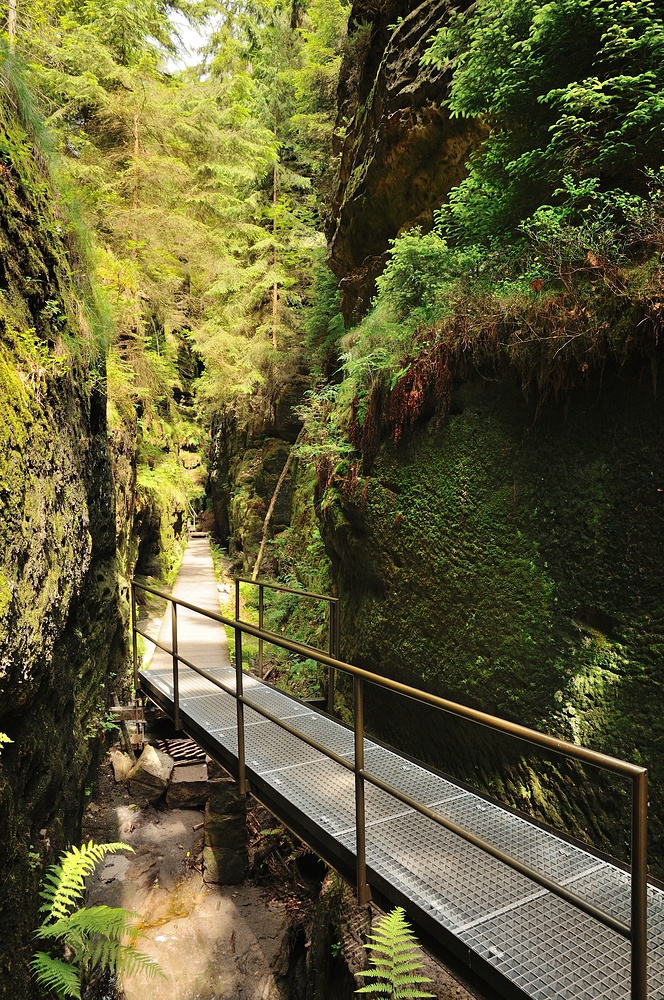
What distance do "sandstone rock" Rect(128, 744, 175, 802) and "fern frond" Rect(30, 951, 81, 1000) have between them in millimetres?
4442

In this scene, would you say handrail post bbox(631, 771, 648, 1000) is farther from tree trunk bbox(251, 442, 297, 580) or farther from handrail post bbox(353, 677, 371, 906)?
tree trunk bbox(251, 442, 297, 580)

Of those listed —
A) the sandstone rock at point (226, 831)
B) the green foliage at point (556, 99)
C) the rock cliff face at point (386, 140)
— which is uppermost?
the rock cliff face at point (386, 140)

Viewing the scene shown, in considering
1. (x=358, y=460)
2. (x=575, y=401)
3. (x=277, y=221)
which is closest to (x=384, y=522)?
(x=358, y=460)

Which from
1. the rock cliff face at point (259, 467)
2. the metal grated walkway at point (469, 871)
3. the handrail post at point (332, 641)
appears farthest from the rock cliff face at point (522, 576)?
the rock cliff face at point (259, 467)

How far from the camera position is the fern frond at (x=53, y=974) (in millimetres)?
2988

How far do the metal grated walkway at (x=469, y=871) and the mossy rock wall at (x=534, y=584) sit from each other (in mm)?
597

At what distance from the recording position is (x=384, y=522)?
5.77 metres

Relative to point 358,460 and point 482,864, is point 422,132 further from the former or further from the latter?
point 482,864

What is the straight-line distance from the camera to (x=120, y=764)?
24.8 ft

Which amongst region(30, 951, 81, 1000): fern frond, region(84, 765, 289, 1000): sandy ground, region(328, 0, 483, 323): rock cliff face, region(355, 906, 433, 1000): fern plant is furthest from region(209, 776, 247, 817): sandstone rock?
region(328, 0, 483, 323): rock cliff face

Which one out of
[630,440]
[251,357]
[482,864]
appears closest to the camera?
[482,864]

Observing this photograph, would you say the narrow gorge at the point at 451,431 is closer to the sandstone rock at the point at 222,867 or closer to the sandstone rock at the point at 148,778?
the sandstone rock at the point at 148,778

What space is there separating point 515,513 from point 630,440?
1020mm

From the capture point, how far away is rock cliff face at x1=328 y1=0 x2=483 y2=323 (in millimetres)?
7109
